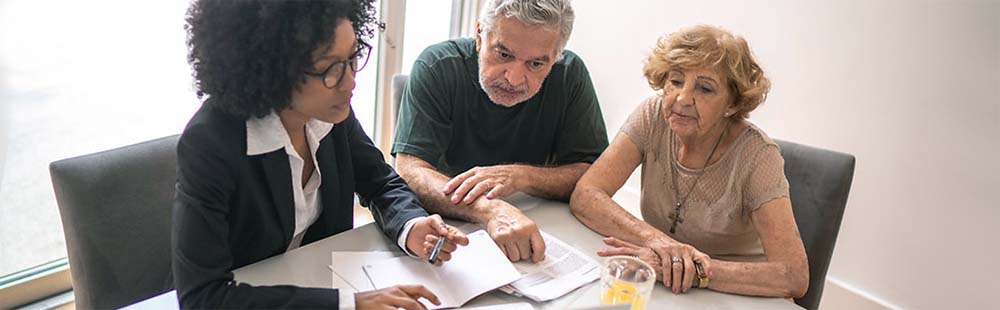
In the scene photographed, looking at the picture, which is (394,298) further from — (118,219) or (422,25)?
(422,25)

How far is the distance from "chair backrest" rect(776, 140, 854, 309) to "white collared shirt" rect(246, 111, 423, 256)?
996mm

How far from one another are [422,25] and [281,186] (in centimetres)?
207

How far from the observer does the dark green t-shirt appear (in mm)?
1726

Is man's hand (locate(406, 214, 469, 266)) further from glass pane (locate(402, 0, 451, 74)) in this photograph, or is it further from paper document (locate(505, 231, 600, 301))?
glass pane (locate(402, 0, 451, 74))

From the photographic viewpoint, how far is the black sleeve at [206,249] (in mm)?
984

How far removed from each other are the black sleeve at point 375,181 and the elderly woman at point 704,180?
43cm

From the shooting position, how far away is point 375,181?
1448 mm

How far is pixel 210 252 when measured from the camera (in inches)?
39.3

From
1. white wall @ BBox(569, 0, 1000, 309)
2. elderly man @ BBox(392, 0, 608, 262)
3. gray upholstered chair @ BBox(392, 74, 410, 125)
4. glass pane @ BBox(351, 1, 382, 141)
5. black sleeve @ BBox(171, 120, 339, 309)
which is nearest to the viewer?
black sleeve @ BBox(171, 120, 339, 309)

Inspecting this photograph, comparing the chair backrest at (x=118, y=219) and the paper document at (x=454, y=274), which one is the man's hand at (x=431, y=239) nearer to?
the paper document at (x=454, y=274)

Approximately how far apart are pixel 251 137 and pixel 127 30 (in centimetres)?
136

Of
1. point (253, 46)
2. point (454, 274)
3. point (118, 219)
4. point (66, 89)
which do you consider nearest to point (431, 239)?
point (454, 274)

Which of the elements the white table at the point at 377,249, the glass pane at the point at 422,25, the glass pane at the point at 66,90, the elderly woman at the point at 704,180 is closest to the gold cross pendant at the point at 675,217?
the elderly woman at the point at 704,180

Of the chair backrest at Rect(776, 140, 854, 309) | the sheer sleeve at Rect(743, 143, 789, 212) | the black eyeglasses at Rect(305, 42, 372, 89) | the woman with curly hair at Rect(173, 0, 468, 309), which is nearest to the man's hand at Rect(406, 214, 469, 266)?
the woman with curly hair at Rect(173, 0, 468, 309)
